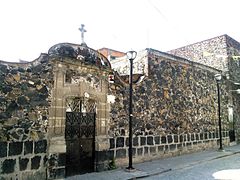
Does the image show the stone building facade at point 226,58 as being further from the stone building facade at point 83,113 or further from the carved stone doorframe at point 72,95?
the carved stone doorframe at point 72,95

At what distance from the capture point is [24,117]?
575 cm

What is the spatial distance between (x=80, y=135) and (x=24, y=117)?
1754 mm

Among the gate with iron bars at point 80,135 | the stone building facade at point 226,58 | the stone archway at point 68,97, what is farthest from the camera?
the stone building facade at point 226,58

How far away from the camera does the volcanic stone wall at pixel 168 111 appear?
26.3 ft

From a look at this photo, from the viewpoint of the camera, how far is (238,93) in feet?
50.6

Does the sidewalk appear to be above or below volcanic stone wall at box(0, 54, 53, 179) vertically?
below

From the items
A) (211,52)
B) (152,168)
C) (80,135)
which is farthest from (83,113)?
(211,52)

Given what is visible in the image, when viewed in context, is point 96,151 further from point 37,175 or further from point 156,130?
point 156,130

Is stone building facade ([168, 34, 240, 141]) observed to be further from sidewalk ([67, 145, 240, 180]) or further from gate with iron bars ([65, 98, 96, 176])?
gate with iron bars ([65, 98, 96, 176])

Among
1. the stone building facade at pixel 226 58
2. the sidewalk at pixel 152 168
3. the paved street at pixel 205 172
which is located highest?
the stone building facade at pixel 226 58

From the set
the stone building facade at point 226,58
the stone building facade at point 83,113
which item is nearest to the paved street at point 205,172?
the stone building facade at point 83,113

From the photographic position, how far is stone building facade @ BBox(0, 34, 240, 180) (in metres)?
5.64

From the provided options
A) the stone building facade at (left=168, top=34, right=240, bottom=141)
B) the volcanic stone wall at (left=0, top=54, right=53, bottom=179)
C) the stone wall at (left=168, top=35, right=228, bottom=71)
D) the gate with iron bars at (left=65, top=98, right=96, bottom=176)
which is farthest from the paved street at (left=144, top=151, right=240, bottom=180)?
the stone wall at (left=168, top=35, right=228, bottom=71)

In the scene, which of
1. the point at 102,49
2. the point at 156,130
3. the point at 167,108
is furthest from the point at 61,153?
the point at 102,49
